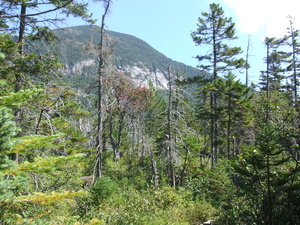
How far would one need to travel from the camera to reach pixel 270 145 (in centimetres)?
648

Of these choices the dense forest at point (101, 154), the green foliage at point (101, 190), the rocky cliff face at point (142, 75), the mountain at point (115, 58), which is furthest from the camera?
the rocky cliff face at point (142, 75)

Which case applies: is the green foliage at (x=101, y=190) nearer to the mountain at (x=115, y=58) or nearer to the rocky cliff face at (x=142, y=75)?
the mountain at (x=115, y=58)

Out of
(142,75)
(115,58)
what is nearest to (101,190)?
(115,58)

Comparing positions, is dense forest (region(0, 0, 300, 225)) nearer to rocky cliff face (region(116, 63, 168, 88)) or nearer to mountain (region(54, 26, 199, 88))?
mountain (region(54, 26, 199, 88))

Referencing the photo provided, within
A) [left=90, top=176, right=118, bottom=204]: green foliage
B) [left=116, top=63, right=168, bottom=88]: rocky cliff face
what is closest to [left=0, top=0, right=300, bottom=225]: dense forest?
[left=90, top=176, right=118, bottom=204]: green foliage

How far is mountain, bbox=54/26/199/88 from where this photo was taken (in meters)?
8.48

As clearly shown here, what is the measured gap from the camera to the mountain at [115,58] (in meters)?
8.48

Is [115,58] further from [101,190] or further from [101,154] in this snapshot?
[101,190]

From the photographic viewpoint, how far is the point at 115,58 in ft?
39.0

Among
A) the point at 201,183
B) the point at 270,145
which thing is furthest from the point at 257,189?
the point at 201,183

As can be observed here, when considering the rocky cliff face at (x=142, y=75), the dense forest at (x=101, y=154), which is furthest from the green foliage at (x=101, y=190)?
the rocky cliff face at (x=142, y=75)

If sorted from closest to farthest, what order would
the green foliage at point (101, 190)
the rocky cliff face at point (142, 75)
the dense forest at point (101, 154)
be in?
the dense forest at point (101, 154), the green foliage at point (101, 190), the rocky cliff face at point (142, 75)

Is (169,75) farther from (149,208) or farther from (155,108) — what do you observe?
(155,108)

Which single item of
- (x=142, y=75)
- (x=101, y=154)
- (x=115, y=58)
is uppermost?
(x=142, y=75)
